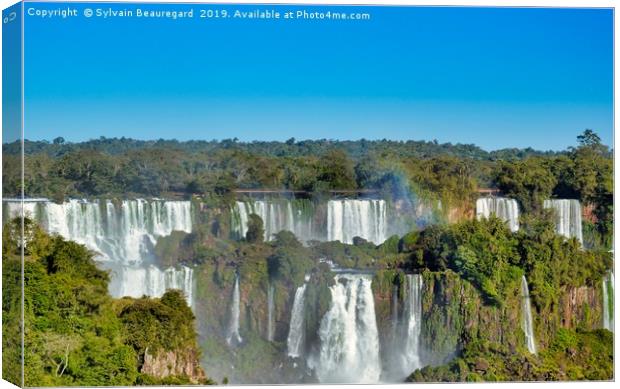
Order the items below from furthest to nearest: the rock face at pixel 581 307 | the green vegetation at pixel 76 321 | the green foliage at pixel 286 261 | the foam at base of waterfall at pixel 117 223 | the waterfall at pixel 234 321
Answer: the rock face at pixel 581 307, the green foliage at pixel 286 261, the waterfall at pixel 234 321, the foam at base of waterfall at pixel 117 223, the green vegetation at pixel 76 321

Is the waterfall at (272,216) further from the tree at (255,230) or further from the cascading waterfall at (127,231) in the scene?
the cascading waterfall at (127,231)

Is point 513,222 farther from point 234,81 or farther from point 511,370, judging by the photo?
point 234,81

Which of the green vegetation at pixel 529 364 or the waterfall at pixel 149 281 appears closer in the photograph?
the waterfall at pixel 149 281

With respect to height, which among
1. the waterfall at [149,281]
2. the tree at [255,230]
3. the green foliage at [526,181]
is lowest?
the waterfall at [149,281]

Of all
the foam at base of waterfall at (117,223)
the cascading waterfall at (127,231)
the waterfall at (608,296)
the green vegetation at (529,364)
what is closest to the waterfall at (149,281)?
the cascading waterfall at (127,231)

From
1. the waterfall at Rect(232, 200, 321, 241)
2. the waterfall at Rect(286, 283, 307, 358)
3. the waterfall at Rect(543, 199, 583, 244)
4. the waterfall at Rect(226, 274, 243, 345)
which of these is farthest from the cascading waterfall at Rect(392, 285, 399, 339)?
the waterfall at Rect(543, 199, 583, 244)

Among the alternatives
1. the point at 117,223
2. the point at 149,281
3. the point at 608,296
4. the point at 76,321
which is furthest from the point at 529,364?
the point at 76,321
